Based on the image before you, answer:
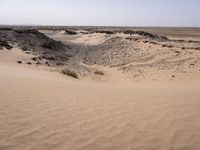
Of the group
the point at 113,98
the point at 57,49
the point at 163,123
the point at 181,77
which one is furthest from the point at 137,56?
the point at 163,123

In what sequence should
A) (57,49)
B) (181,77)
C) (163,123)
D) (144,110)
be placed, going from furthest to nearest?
(57,49)
(181,77)
(144,110)
(163,123)

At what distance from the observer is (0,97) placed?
677 cm

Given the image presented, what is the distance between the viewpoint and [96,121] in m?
5.38

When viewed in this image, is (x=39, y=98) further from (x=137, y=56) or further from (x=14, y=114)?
(x=137, y=56)

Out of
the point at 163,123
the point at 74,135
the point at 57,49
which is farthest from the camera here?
the point at 57,49

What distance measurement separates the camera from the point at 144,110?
6.09 metres

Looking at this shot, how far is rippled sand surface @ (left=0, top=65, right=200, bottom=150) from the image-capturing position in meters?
4.41

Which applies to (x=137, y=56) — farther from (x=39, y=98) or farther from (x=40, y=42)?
(x=39, y=98)

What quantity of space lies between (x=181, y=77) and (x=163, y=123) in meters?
9.03

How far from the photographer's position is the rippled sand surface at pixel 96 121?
4410mm

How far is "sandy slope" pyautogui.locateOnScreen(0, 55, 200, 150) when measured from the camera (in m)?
4.42

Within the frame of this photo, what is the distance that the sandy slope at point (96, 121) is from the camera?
14.5ft

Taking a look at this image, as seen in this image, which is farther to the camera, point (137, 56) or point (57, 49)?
point (57, 49)

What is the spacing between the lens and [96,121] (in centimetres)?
538
